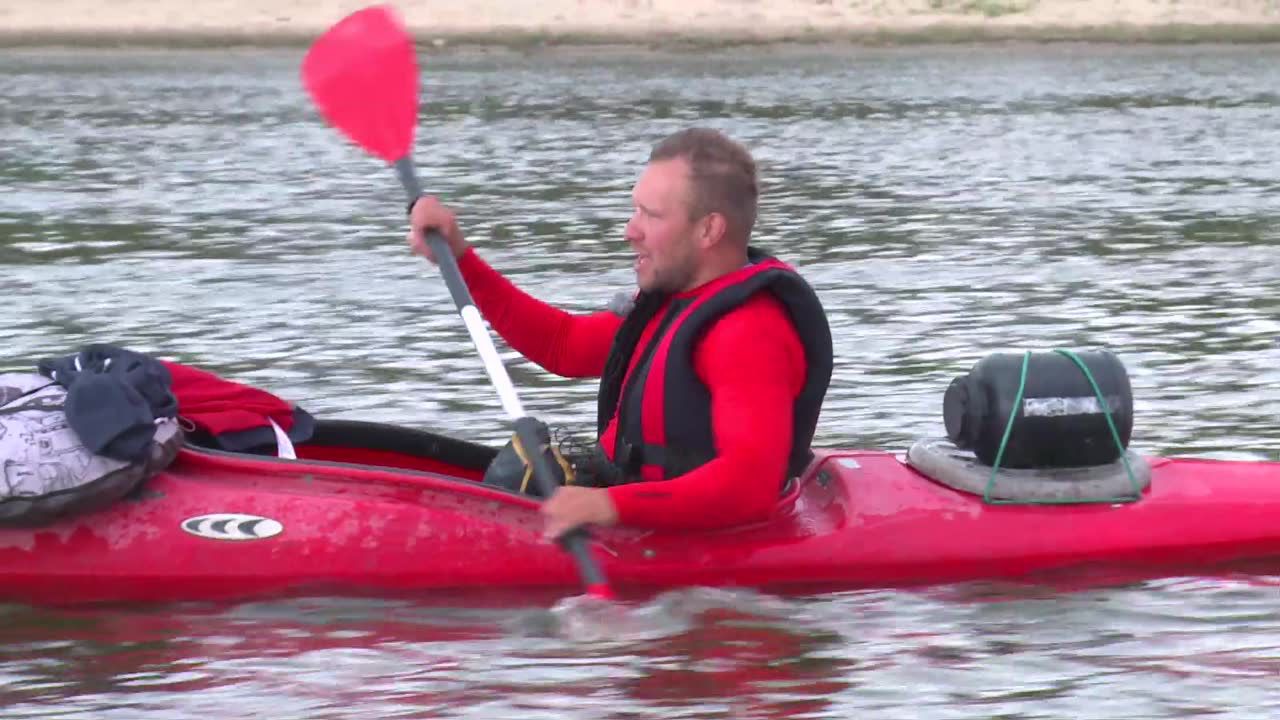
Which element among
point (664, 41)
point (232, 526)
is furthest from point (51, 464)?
point (664, 41)

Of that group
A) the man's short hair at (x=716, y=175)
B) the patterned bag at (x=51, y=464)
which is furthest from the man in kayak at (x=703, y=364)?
the patterned bag at (x=51, y=464)

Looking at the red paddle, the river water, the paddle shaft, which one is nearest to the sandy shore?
the river water

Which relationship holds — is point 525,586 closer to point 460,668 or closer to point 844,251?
point 460,668

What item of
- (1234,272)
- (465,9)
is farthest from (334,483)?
(465,9)

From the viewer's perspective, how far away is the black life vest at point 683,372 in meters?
4.84

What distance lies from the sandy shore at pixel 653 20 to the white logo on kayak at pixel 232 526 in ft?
113

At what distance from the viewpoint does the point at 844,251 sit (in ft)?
40.3

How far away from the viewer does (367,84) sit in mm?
6078

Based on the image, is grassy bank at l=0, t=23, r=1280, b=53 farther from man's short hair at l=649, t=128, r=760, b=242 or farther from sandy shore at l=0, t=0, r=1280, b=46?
man's short hair at l=649, t=128, r=760, b=242

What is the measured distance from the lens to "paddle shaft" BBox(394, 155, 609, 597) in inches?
192

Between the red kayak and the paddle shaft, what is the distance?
0.13m

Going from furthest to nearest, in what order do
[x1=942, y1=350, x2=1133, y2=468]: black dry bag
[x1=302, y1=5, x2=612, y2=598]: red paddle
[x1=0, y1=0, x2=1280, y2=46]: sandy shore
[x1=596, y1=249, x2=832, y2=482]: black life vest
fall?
1. [x1=0, y1=0, x2=1280, y2=46]: sandy shore
2. [x1=302, y1=5, x2=612, y2=598]: red paddle
3. [x1=942, y1=350, x2=1133, y2=468]: black dry bag
4. [x1=596, y1=249, x2=832, y2=482]: black life vest

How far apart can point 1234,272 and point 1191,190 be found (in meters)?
4.44

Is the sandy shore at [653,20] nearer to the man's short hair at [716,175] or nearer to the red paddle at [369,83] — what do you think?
the red paddle at [369,83]
